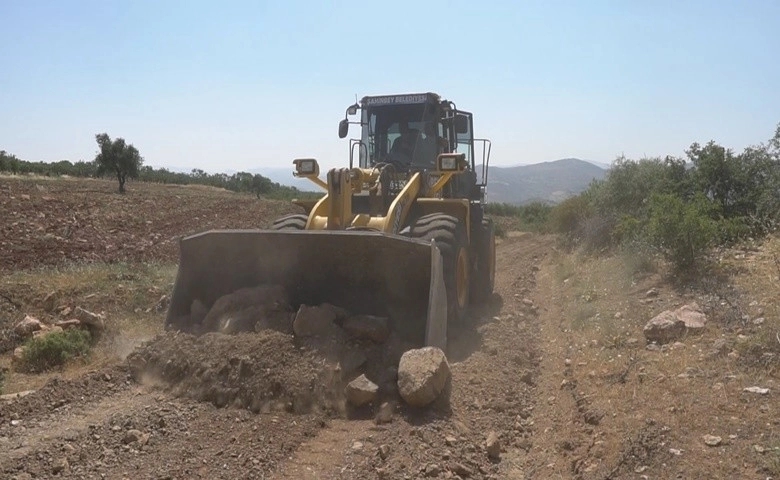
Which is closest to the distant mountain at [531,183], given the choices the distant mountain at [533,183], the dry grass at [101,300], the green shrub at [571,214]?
the distant mountain at [533,183]

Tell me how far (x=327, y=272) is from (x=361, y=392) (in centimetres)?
150

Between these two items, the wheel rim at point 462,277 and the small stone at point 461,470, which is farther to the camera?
the wheel rim at point 462,277

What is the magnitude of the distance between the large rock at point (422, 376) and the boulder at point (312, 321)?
0.83m

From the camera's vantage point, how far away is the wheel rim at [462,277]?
7652 mm

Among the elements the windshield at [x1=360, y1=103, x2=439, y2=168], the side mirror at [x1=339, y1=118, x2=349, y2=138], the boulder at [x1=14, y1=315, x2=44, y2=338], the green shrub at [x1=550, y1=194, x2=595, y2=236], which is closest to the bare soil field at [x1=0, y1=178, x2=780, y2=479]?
the boulder at [x1=14, y1=315, x2=44, y2=338]

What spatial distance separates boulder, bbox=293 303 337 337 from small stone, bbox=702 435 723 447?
302cm

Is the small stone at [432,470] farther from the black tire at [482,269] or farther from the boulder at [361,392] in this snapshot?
the black tire at [482,269]

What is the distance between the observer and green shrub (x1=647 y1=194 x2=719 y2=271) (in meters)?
8.79

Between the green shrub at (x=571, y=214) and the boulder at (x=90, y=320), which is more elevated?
the green shrub at (x=571, y=214)

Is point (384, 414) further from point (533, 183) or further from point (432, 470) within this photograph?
point (533, 183)

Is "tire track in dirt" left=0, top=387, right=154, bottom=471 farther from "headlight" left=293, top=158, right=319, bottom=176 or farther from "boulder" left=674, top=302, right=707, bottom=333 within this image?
"boulder" left=674, top=302, right=707, bottom=333

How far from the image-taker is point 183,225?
66.1 feet

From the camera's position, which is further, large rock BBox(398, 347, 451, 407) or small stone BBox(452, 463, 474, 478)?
large rock BBox(398, 347, 451, 407)

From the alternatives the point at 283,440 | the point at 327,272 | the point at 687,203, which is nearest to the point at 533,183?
the point at 687,203
